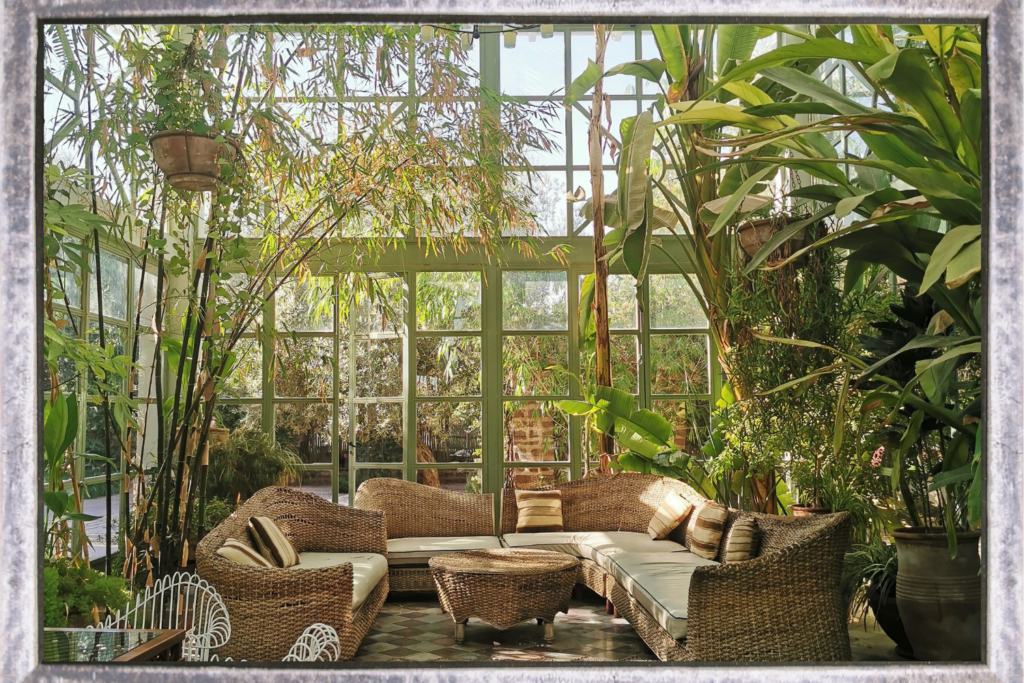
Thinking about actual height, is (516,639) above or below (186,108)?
below

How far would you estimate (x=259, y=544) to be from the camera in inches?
148

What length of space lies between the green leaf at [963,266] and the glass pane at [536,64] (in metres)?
2.24

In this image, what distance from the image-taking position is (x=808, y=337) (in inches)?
150

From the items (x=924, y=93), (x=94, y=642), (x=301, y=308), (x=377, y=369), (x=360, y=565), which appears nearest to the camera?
(x=94, y=642)

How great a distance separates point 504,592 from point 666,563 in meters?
0.91

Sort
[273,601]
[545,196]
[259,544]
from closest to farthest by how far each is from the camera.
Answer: [273,601]
[259,544]
[545,196]

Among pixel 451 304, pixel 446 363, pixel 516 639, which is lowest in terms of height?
pixel 516 639

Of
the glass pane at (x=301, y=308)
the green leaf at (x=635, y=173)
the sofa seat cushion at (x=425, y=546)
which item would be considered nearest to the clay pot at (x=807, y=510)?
the sofa seat cushion at (x=425, y=546)

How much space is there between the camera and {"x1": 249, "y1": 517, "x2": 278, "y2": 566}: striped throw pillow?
3719 millimetres

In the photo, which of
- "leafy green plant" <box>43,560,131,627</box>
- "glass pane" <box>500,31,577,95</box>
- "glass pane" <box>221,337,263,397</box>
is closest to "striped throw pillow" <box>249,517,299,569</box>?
"glass pane" <box>221,337,263,397</box>

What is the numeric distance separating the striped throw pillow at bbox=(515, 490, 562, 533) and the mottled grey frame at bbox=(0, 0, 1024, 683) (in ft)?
14.9

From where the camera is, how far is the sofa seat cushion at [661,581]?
310 cm

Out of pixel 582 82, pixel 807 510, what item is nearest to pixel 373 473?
pixel 807 510

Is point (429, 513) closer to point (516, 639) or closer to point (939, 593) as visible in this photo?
point (516, 639)
